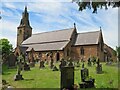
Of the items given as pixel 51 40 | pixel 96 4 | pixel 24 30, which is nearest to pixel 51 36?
pixel 51 40

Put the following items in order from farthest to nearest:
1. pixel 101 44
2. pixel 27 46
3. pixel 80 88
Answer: pixel 27 46
pixel 101 44
pixel 80 88

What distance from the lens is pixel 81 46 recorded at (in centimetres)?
5238

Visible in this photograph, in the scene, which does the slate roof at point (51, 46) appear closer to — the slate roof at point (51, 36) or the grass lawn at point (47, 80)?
the slate roof at point (51, 36)

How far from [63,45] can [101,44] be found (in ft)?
29.7

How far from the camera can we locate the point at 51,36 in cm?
5800

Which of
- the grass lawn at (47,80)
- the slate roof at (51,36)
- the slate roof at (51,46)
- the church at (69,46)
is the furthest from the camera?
the slate roof at (51,36)

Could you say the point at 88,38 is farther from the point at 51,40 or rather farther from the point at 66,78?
the point at 66,78

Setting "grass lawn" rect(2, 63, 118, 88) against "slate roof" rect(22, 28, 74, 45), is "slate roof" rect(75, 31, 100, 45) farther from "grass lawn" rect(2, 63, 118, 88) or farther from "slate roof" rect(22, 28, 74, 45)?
"grass lawn" rect(2, 63, 118, 88)

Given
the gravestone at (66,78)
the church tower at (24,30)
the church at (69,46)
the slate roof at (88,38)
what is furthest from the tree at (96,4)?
the church tower at (24,30)

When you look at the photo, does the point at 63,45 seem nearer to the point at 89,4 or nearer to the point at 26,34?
the point at 26,34

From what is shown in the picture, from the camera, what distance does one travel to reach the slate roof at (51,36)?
54.9 m

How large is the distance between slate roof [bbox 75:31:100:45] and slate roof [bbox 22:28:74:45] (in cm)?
265

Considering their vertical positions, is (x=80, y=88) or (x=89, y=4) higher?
(x=89, y=4)

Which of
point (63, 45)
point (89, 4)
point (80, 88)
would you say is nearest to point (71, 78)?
point (80, 88)
